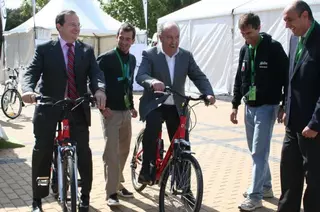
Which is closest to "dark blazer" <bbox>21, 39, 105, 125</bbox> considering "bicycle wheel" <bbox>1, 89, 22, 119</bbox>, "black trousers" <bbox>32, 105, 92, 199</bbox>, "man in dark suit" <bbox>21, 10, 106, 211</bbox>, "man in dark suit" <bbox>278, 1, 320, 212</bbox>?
"man in dark suit" <bbox>21, 10, 106, 211</bbox>

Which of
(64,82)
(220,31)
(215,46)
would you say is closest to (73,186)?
(64,82)

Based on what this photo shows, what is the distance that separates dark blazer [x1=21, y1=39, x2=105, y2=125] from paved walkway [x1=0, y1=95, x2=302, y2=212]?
4.19ft

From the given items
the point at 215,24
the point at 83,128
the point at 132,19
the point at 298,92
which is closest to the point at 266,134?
the point at 298,92

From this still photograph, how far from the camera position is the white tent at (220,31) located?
532 inches

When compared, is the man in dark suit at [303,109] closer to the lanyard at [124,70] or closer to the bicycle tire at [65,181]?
the lanyard at [124,70]

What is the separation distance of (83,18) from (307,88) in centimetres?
1510

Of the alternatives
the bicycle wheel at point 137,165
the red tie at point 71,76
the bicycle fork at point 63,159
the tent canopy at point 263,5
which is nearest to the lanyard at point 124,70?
the red tie at point 71,76

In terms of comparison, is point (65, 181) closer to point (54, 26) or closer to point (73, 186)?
point (73, 186)

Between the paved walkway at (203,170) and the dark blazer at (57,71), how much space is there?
1276 mm

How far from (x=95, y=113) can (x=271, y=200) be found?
26.8ft

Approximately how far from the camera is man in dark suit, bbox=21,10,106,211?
4.00 m

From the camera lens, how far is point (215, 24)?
15508 millimetres

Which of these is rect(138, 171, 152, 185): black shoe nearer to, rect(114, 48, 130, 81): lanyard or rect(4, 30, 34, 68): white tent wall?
rect(114, 48, 130, 81): lanyard

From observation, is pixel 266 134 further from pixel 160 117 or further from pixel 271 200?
pixel 160 117
